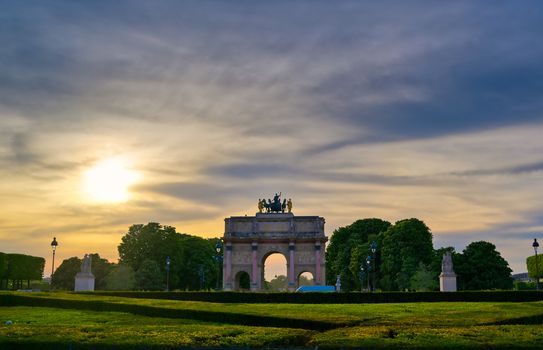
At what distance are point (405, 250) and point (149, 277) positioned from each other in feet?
121

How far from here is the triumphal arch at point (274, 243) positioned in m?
93.4

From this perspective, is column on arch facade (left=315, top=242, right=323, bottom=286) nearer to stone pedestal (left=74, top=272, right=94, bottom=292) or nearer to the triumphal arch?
the triumphal arch

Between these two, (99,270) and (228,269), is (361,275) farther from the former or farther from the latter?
(99,270)

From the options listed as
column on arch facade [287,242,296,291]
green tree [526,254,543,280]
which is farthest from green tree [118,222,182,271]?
green tree [526,254,543,280]

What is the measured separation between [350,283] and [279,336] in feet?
301

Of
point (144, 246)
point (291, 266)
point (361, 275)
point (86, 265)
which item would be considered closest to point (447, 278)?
point (86, 265)

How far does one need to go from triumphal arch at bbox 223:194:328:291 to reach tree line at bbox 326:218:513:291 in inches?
316

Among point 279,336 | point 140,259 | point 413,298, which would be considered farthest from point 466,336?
point 140,259

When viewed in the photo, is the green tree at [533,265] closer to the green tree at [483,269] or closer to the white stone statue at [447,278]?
the green tree at [483,269]

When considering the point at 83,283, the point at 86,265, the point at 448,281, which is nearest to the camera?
the point at 448,281

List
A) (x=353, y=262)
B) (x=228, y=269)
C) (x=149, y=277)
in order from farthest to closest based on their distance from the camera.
→ 1. (x=353, y=262)
2. (x=228, y=269)
3. (x=149, y=277)

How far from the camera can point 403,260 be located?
87.7m

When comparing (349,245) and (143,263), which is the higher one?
(349,245)

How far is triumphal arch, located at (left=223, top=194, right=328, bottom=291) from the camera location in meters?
93.4
